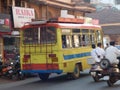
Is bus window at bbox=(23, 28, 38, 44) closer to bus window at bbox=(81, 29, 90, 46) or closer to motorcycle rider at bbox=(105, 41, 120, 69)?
bus window at bbox=(81, 29, 90, 46)

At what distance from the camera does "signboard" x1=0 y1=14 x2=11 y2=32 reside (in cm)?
2070

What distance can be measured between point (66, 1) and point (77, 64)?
55.1 ft

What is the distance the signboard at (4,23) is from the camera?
2070 centimetres

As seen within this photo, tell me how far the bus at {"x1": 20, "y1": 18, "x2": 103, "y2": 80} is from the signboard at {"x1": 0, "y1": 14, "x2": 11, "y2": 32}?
433 centimetres

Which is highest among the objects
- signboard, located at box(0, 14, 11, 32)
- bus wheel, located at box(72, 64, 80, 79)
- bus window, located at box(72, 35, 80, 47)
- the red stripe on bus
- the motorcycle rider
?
signboard, located at box(0, 14, 11, 32)


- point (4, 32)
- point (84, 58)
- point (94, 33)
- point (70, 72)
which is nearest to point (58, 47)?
point (70, 72)

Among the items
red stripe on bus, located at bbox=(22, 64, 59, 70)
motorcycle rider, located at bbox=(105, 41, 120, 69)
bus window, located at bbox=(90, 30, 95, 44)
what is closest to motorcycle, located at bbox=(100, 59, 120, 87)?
motorcycle rider, located at bbox=(105, 41, 120, 69)

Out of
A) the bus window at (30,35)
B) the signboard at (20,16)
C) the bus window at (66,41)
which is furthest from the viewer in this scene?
the signboard at (20,16)

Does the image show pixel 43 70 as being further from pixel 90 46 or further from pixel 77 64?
pixel 90 46

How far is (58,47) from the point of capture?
15.6 meters

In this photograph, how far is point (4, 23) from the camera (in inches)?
824

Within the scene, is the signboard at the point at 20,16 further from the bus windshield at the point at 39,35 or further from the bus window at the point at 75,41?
the bus window at the point at 75,41

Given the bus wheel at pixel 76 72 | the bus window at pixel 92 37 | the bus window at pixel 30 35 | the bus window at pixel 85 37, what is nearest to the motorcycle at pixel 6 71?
the bus window at pixel 30 35

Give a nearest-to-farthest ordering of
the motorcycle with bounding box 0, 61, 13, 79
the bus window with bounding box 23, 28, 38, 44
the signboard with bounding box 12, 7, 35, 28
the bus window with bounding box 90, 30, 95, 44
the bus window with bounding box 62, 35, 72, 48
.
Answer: the bus window with bounding box 62, 35, 72, 48, the bus window with bounding box 23, 28, 38, 44, the motorcycle with bounding box 0, 61, 13, 79, the bus window with bounding box 90, 30, 95, 44, the signboard with bounding box 12, 7, 35, 28
